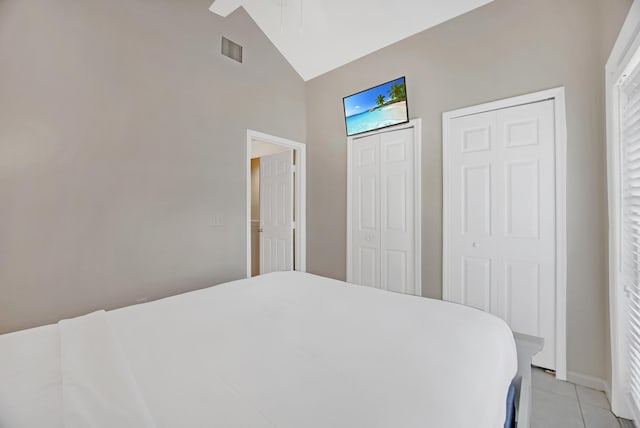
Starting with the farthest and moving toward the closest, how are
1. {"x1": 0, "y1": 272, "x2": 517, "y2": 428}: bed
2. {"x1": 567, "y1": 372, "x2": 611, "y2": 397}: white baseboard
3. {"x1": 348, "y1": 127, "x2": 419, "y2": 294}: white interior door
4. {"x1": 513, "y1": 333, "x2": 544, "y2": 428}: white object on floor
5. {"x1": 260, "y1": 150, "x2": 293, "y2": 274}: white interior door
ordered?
{"x1": 260, "y1": 150, "x2": 293, "y2": 274}: white interior door, {"x1": 348, "y1": 127, "x2": 419, "y2": 294}: white interior door, {"x1": 567, "y1": 372, "x2": 611, "y2": 397}: white baseboard, {"x1": 513, "y1": 333, "x2": 544, "y2": 428}: white object on floor, {"x1": 0, "y1": 272, "x2": 517, "y2": 428}: bed

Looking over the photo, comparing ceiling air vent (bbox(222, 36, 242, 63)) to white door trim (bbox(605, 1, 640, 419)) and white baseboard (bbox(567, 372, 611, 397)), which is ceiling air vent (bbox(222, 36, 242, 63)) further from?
white baseboard (bbox(567, 372, 611, 397))

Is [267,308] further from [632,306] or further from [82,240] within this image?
[632,306]

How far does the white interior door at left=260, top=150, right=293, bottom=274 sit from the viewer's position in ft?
12.2

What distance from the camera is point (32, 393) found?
725 millimetres

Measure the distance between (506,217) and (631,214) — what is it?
78 cm

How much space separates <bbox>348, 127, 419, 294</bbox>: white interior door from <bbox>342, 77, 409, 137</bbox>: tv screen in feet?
0.44

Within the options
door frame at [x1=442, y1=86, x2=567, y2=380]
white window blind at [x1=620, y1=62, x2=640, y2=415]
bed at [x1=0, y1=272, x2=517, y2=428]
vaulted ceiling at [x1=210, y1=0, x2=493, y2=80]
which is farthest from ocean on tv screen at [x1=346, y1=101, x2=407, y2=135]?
bed at [x1=0, y1=272, x2=517, y2=428]

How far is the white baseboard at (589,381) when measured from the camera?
1.85 metres

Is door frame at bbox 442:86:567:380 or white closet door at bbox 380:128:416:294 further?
white closet door at bbox 380:128:416:294

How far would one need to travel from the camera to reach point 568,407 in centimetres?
174

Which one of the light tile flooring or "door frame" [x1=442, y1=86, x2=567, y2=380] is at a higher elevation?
"door frame" [x1=442, y1=86, x2=567, y2=380]

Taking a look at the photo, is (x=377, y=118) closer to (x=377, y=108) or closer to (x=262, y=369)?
(x=377, y=108)

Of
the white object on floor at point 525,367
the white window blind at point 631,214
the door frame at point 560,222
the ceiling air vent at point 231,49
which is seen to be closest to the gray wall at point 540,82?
the door frame at point 560,222

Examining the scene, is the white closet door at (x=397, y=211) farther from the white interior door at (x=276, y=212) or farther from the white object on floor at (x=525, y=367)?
the white object on floor at (x=525, y=367)
